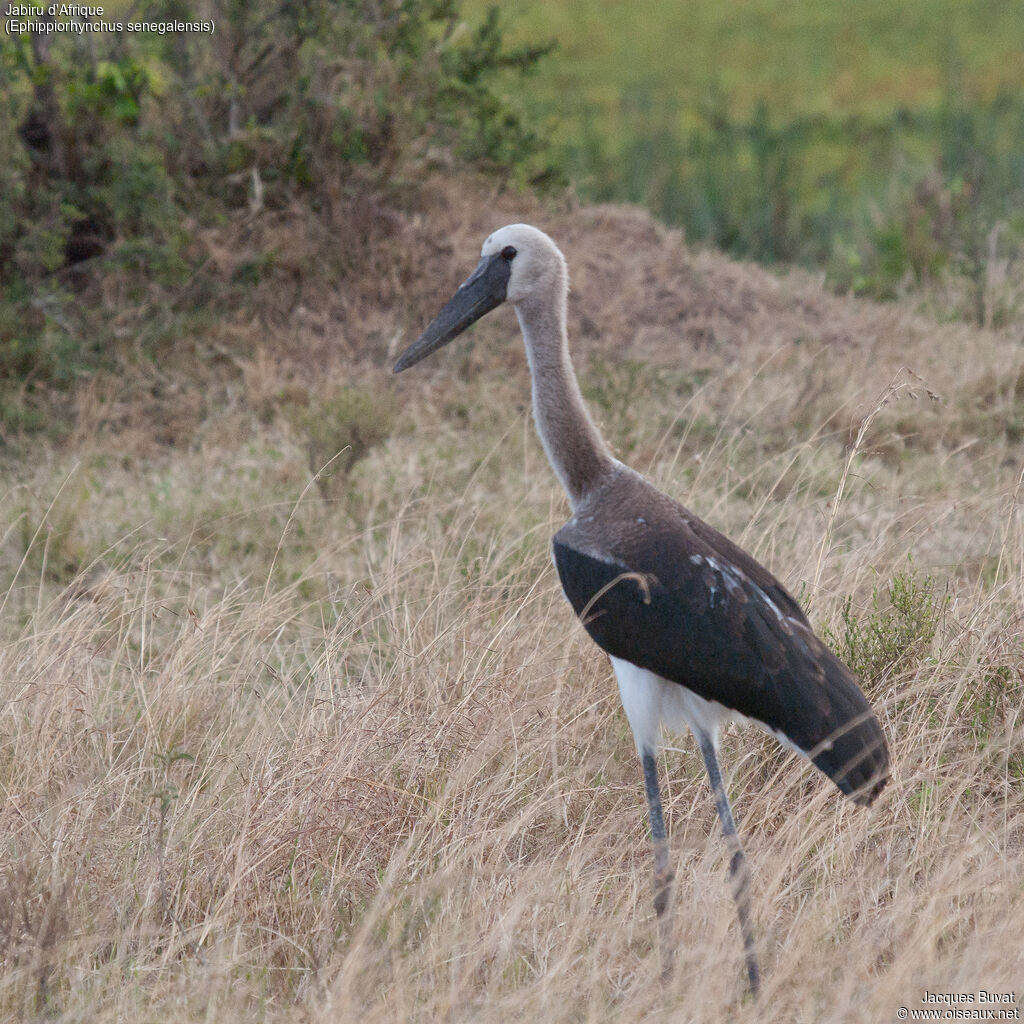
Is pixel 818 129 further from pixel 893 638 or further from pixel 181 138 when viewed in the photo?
pixel 893 638

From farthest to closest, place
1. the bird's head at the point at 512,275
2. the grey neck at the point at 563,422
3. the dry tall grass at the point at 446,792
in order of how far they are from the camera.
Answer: the bird's head at the point at 512,275 < the grey neck at the point at 563,422 < the dry tall grass at the point at 446,792

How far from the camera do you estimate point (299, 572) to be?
5.06 m

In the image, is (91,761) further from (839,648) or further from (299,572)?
(839,648)

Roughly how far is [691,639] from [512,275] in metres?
1.14

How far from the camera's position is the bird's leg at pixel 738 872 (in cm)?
277

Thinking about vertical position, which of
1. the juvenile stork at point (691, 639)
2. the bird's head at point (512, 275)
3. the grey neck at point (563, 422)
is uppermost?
the bird's head at point (512, 275)

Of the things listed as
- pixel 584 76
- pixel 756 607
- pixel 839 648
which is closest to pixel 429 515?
pixel 839 648

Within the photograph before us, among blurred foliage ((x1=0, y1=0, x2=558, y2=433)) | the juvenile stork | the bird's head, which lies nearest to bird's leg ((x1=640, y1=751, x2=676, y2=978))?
the juvenile stork

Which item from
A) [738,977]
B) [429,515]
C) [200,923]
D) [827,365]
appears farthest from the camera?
[827,365]

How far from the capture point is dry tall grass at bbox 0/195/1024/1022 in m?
2.72

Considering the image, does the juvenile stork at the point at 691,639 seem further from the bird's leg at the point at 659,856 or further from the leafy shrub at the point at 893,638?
the leafy shrub at the point at 893,638

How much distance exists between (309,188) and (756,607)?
5.18 meters

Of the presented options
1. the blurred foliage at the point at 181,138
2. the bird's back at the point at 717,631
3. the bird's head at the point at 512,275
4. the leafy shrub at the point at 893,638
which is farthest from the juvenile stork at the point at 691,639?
the blurred foliage at the point at 181,138

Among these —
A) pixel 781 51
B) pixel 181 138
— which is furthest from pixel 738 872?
pixel 781 51
